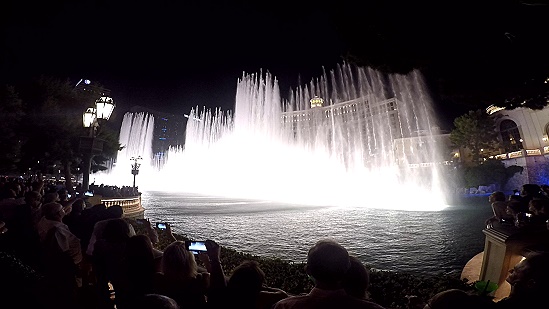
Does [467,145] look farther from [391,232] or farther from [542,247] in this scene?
[542,247]

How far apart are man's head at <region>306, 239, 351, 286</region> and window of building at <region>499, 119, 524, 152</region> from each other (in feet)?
197

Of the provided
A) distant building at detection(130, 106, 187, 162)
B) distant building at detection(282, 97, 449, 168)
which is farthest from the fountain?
distant building at detection(130, 106, 187, 162)

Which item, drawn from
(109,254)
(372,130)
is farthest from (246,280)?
(372,130)

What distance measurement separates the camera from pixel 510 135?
162ft

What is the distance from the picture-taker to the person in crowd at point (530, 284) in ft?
7.01

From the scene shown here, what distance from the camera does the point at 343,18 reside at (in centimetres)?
761

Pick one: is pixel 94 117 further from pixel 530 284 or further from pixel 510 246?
pixel 510 246

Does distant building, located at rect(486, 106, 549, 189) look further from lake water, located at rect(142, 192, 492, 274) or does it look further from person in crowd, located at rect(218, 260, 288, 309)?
person in crowd, located at rect(218, 260, 288, 309)

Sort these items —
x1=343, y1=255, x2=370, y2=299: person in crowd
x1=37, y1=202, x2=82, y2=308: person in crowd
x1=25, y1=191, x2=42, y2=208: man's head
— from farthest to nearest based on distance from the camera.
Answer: x1=25, y1=191, x2=42, y2=208: man's head
x1=37, y1=202, x2=82, y2=308: person in crowd
x1=343, y1=255, x2=370, y2=299: person in crowd

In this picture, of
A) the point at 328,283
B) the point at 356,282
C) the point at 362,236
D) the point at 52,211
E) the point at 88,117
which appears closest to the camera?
the point at 328,283

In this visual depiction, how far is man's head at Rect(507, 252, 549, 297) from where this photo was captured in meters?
2.17

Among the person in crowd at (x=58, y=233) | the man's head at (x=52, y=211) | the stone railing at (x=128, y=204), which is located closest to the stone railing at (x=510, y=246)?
the person in crowd at (x=58, y=233)

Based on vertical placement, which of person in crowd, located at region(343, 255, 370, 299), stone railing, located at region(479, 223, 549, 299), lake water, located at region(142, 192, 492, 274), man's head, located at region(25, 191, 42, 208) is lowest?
lake water, located at region(142, 192, 492, 274)

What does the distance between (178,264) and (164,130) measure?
195m
